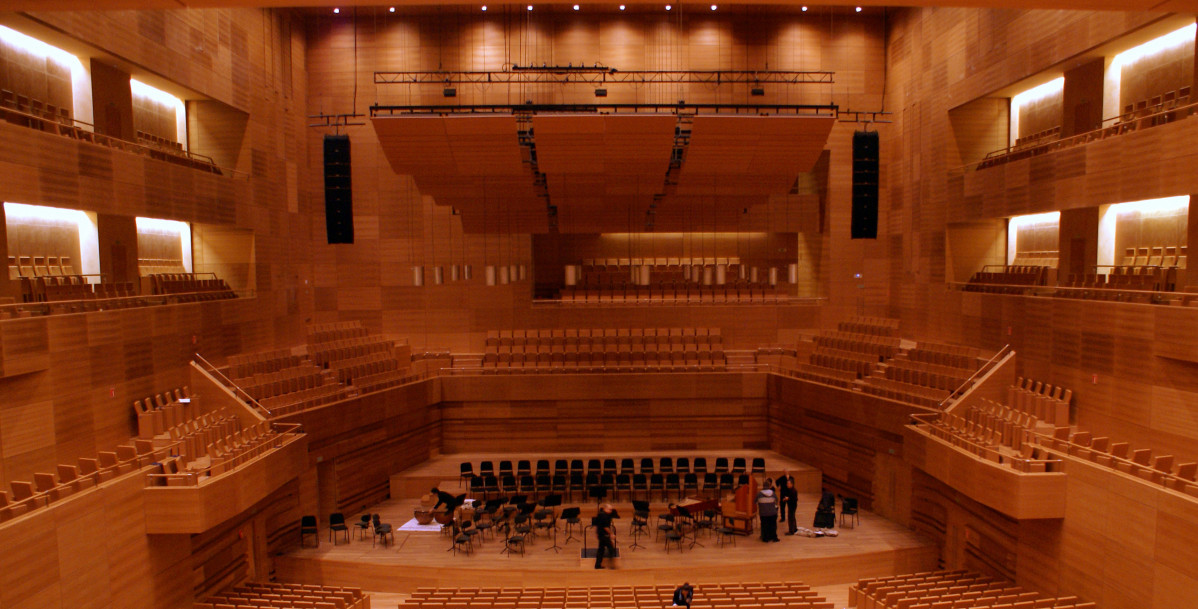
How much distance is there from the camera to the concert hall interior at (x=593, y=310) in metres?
7.09

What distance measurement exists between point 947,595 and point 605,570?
140 inches

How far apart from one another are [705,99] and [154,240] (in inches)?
398

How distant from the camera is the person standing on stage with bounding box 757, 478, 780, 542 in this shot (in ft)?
29.1

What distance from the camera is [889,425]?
9.88 m

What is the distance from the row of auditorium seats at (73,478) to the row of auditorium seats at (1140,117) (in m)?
11.1

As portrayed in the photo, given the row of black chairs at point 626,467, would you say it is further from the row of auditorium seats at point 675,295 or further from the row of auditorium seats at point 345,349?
the row of auditorium seats at point 675,295

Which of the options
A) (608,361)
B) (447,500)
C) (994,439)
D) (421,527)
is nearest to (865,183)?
(994,439)

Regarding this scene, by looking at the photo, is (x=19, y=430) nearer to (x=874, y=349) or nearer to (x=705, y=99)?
(x=874, y=349)

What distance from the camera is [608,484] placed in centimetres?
984

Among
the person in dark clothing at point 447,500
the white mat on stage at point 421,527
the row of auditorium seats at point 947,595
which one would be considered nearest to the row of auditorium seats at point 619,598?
the row of auditorium seats at point 947,595

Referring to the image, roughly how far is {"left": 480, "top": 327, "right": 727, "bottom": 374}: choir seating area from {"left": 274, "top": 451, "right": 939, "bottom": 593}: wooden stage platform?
3337 millimetres

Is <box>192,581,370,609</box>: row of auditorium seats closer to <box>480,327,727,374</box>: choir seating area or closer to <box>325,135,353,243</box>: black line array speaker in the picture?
<box>325,135,353,243</box>: black line array speaker

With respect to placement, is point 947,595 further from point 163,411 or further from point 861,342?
point 163,411

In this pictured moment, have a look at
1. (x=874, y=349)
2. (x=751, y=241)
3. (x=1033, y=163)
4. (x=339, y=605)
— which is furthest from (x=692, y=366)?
(x=339, y=605)
